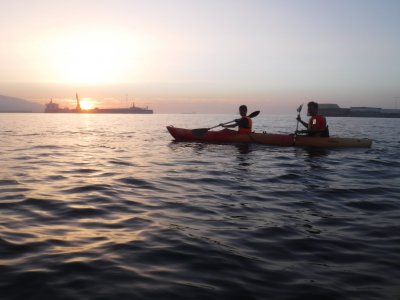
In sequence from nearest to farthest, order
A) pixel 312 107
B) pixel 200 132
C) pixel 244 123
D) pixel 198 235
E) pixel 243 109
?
pixel 198 235 < pixel 312 107 < pixel 243 109 < pixel 244 123 < pixel 200 132

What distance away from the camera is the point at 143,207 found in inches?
251

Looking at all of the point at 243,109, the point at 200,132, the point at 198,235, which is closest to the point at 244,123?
the point at 243,109

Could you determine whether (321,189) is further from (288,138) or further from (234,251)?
(288,138)

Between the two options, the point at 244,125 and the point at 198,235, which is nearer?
the point at 198,235

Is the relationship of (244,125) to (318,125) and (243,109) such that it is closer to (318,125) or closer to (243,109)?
(243,109)

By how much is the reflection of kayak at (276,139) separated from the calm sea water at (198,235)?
6236 millimetres

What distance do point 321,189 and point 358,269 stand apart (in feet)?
14.5

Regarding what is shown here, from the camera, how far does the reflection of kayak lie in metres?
16.4

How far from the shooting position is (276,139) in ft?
55.9

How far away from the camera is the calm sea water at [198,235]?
3455 millimetres

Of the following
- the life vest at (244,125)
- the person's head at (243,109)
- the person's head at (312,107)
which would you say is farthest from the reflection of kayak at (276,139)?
the person's head at (312,107)

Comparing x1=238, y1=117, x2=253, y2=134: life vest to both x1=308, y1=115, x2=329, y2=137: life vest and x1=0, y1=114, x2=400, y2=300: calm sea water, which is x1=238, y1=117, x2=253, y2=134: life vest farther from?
x1=0, y1=114, x2=400, y2=300: calm sea water

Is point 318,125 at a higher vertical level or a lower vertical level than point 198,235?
higher

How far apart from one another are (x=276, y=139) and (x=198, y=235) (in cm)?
1278
